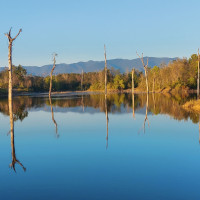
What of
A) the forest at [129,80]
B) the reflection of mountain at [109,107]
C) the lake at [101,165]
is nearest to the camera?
the lake at [101,165]

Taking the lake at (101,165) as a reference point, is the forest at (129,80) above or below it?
above

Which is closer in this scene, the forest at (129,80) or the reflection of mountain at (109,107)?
the reflection of mountain at (109,107)

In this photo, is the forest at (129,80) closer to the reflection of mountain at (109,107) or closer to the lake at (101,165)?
the reflection of mountain at (109,107)

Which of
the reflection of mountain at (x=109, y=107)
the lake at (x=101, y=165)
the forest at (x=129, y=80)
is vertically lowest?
the lake at (x=101, y=165)

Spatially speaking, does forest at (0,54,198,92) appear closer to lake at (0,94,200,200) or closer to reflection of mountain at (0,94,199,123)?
reflection of mountain at (0,94,199,123)

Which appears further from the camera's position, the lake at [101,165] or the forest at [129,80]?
the forest at [129,80]

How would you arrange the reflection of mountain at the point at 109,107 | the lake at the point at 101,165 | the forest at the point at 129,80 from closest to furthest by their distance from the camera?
the lake at the point at 101,165 < the reflection of mountain at the point at 109,107 < the forest at the point at 129,80

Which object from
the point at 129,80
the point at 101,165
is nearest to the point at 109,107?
the point at 101,165

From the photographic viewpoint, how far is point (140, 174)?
6.26 metres

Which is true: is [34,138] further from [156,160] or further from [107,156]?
[156,160]

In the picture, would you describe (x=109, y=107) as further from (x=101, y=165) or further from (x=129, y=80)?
(x=129, y=80)

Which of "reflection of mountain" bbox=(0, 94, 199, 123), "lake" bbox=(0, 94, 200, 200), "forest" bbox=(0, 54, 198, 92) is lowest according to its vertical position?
"lake" bbox=(0, 94, 200, 200)

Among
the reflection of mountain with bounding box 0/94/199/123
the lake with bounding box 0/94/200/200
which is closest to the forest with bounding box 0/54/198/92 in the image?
the reflection of mountain with bounding box 0/94/199/123

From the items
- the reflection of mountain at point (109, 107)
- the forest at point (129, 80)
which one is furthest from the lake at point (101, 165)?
the forest at point (129, 80)
